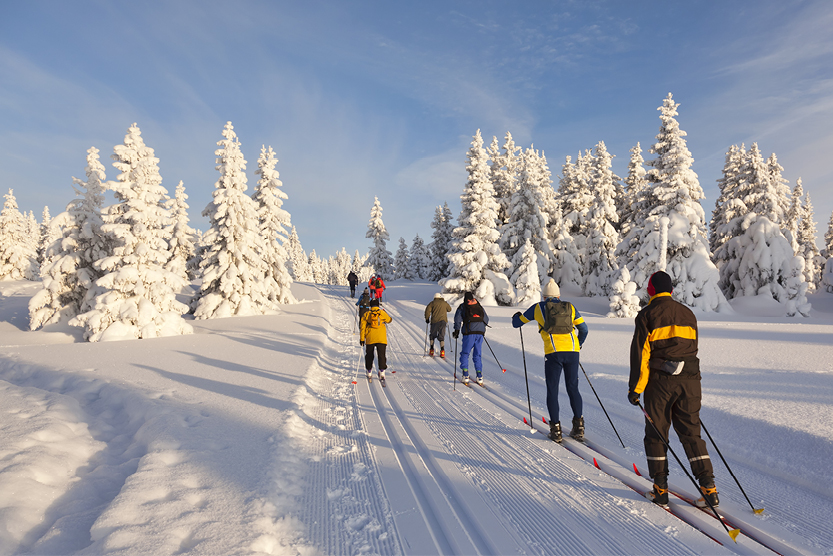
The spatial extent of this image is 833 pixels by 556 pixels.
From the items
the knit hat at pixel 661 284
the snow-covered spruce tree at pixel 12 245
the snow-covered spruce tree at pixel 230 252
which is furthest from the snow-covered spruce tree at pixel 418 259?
the knit hat at pixel 661 284

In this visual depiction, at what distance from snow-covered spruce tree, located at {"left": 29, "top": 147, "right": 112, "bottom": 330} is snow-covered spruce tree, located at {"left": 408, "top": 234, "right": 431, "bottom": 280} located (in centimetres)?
4304

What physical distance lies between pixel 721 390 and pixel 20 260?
58.2m

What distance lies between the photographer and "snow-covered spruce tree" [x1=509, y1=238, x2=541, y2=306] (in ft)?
85.1

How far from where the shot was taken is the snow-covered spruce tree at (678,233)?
2202 cm

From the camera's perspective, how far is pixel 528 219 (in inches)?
1195

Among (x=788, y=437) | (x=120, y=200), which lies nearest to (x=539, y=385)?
(x=788, y=437)

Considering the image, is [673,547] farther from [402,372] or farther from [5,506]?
[402,372]

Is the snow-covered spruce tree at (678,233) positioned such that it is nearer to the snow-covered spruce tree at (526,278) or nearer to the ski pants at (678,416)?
the snow-covered spruce tree at (526,278)

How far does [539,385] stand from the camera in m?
8.58

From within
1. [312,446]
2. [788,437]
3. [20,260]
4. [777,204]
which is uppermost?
[777,204]

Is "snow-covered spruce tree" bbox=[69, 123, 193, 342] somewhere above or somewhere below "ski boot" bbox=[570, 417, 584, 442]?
above

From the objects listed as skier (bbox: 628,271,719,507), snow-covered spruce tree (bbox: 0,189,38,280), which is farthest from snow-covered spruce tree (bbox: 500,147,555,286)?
snow-covered spruce tree (bbox: 0,189,38,280)

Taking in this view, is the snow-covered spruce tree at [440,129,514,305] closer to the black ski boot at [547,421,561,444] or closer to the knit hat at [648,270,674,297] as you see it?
the black ski boot at [547,421,561,444]

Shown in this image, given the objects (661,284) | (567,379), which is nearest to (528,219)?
(567,379)
